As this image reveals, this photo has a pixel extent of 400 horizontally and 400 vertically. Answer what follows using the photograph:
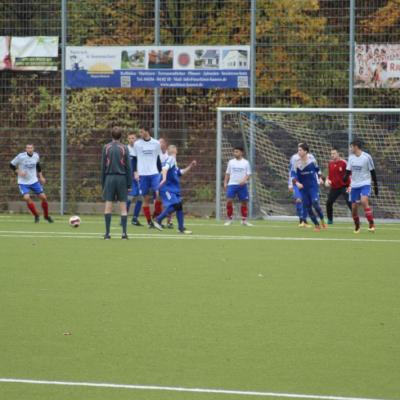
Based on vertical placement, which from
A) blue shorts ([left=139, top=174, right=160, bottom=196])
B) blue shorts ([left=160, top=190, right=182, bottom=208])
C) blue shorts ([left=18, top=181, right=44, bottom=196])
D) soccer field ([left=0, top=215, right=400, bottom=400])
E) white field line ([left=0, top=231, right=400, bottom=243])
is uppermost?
blue shorts ([left=139, top=174, right=160, bottom=196])

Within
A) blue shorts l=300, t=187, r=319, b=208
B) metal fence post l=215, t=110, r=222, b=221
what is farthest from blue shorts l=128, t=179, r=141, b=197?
blue shorts l=300, t=187, r=319, b=208

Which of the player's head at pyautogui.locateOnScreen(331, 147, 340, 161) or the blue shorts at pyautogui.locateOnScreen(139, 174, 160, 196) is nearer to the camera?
the blue shorts at pyautogui.locateOnScreen(139, 174, 160, 196)

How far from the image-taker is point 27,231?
2186 cm

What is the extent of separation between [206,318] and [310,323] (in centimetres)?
95

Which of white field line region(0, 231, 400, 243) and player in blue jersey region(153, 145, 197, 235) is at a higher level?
player in blue jersey region(153, 145, 197, 235)

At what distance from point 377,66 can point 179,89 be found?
17.4 ft

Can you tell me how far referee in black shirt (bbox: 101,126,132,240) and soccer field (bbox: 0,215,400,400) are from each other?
1.44 metres

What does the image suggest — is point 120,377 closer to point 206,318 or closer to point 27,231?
point 206,318

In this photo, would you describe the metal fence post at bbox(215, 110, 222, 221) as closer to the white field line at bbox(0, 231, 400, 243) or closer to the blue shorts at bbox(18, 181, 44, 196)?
the blue shorts at bbox(18, 181, 44, 196)

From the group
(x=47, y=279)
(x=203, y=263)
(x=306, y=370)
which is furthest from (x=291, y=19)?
(x=306, y=370)

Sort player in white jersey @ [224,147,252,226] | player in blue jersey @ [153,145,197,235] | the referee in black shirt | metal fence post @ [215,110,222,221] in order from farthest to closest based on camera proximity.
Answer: metal fence post @ [215,110,222,221]
player in white jersey @ [224,147,252,226]
player in blue jersey @ [153,145,197,235]
the referee in black shirt

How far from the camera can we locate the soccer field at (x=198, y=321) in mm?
7469

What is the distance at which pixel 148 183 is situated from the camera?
24.0 metres

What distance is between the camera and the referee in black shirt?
765 inches
